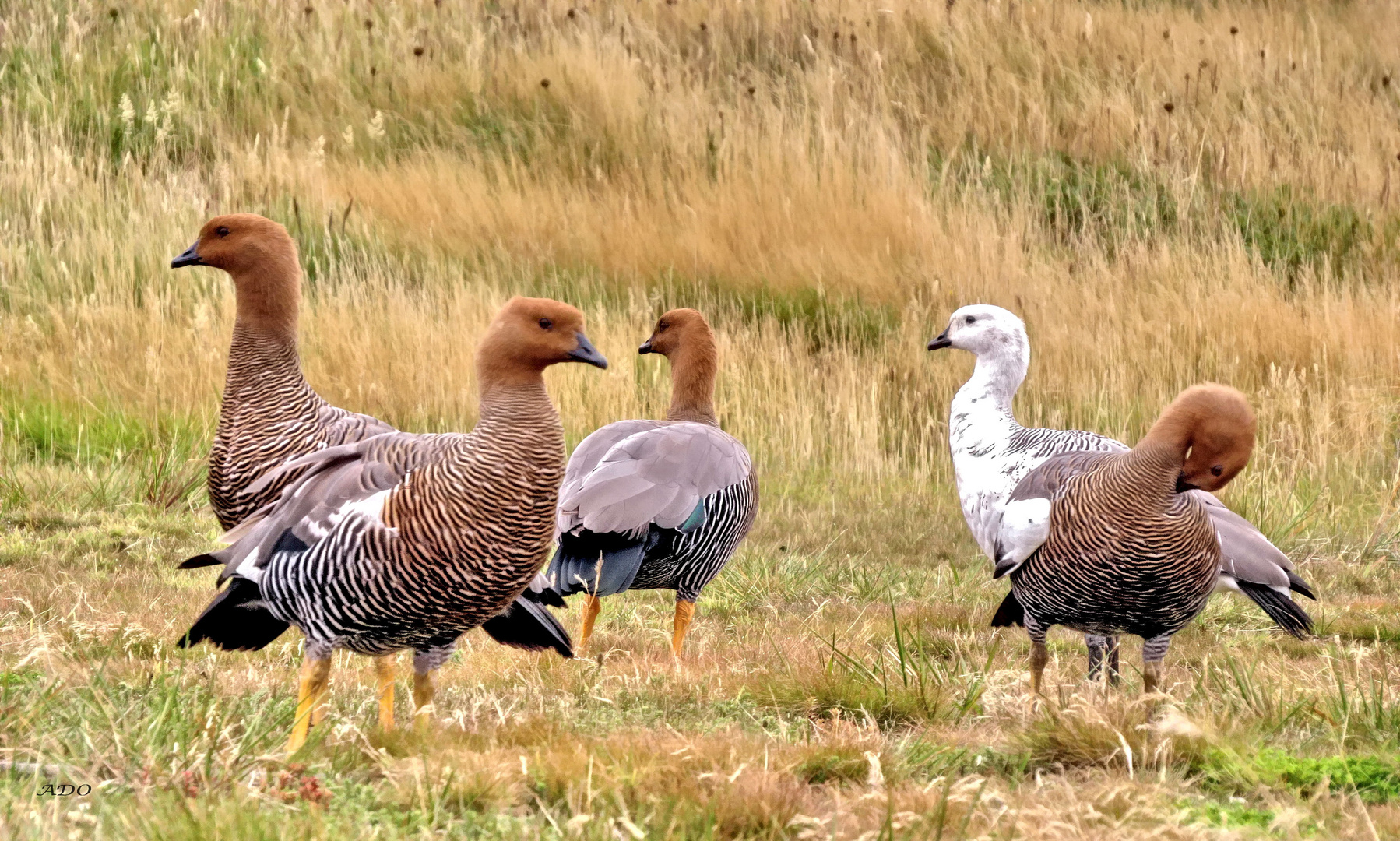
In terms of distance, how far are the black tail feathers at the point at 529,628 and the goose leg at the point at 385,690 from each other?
0.34 meters

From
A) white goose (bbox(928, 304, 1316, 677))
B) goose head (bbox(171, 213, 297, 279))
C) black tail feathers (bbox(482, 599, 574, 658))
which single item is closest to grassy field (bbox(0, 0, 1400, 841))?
black tail feathers (bbox(482, 599, 574, 658))

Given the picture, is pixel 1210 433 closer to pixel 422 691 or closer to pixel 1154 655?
pixel 1154 655

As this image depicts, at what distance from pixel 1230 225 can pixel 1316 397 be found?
350 cm

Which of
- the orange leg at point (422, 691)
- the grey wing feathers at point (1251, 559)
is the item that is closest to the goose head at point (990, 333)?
the grey wing feathers at point (1251, 559)

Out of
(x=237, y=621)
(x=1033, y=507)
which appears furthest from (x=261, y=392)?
(x=1033, y=507)

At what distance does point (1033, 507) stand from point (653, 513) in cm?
158

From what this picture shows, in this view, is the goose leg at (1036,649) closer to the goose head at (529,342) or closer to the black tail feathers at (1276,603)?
the black tail feathers at (1276,603)

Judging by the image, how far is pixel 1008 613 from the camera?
597 centimetres

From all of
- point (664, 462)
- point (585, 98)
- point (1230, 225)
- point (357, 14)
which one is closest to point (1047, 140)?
point (1230, 225)

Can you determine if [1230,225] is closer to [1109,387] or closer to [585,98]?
[1109,387]

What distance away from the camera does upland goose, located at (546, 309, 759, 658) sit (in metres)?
6.24

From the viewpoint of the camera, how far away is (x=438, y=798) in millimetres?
3430

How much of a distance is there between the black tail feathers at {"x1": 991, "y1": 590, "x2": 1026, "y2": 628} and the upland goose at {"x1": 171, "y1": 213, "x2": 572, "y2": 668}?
8.04 feet

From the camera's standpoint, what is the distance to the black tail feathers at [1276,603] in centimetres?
573
